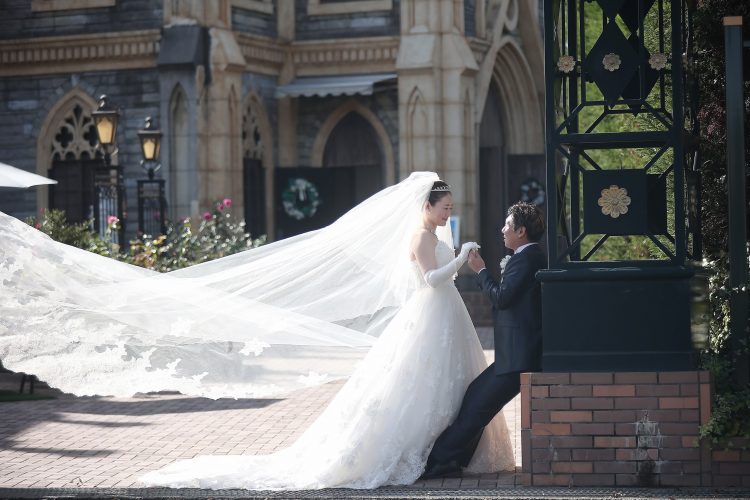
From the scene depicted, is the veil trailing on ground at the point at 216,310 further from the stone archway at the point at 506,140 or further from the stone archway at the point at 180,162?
the stone archway at the point at 506,140

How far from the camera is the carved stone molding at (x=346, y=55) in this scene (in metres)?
24.6

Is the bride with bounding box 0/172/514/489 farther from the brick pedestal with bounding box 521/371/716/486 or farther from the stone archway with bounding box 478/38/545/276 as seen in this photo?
the stone archway with bounding box 478/38/545/276

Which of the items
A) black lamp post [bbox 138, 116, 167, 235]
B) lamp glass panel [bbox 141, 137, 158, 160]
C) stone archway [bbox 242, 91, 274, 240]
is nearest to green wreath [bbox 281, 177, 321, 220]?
stone archway [bbox 242, 91, 274, 240]

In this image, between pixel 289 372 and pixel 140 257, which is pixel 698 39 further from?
pixel 140 257

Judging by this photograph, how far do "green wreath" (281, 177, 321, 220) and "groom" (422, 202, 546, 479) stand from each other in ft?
49.7

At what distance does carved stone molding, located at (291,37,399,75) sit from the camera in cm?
2456

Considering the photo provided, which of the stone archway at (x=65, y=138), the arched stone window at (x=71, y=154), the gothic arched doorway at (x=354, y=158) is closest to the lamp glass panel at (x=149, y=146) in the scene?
the arched stone window at (x=71, y=154)

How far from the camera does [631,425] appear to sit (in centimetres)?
875

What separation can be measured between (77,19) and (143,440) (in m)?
13.5

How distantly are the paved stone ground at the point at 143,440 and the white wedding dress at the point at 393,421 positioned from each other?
19cm

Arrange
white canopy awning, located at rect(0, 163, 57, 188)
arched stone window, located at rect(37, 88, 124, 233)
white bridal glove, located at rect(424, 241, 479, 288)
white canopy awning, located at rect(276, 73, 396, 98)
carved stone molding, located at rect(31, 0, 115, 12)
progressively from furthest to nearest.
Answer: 1. white canopy awning, located at rect(276, 73, 396, 98)
2. arched stone window, located at rect(37, 88, 124, 233)
3. carved stone molding, located at rect(31, 0, 115, 12)
4. white canopy awning, located at rect(0, 163, 57, 188)
5. white bridal glove, located at rect(424, 241, 479, 288)

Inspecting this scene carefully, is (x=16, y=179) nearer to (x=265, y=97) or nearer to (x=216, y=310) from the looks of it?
(x=216, y=310)

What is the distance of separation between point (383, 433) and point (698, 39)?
378 centimetres

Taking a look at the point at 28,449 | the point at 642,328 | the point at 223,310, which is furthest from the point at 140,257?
the point at 642,328
